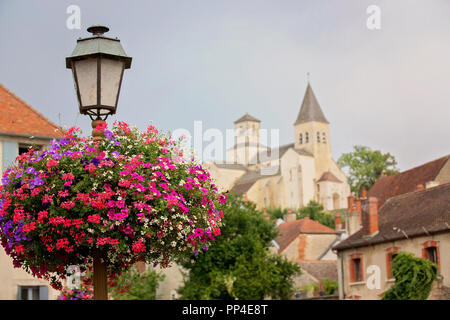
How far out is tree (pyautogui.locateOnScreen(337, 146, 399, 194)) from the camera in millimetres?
110062

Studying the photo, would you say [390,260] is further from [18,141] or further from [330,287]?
[18,141]

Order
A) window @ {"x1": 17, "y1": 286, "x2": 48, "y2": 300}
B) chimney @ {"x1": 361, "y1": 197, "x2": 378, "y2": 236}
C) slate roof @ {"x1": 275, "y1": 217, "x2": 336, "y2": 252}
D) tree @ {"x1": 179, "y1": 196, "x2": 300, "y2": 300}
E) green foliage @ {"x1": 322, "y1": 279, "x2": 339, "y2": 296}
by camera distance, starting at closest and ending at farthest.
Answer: window @ {"x1": 17, "y1": 286, "x2": 48, "y2": 300} < chimney @ {"x1": 361, "y1": 197, "x2": 378, "y2": 236} < tree @ {"x1": 179, "y1": 196, "x2": 300, "y2": 300} < green foliage @ {"x1": 322, "y1": 279, "x2": 339, "y2": 296} < slate roof @ {"x1": 275, "y1": 217, "x2": 336, "y2": 252}

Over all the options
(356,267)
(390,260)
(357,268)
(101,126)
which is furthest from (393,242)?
(101,126)

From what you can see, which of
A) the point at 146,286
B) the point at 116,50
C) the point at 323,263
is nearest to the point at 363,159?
the point at 323,263

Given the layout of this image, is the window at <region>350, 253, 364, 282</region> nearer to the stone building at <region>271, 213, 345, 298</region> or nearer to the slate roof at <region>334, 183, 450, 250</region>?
the slate roof at <region>334, 183, 450, 250</region>

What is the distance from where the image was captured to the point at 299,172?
14062 centimetres

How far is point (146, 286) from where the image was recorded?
52469mm

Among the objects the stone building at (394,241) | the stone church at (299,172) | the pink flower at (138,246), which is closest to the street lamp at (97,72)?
the pink flower at (138,246)

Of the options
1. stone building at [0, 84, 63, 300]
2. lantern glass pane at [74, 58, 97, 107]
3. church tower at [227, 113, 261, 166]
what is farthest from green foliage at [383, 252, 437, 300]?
church tower at [227, 113, 261, 166]

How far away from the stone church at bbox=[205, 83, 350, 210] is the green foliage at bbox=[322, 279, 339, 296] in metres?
79.5

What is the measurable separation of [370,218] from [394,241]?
3.44 meters

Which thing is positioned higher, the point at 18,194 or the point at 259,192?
the point at 259,192
